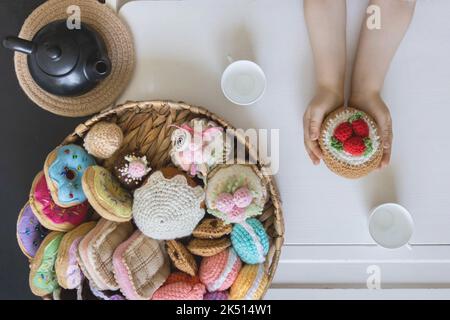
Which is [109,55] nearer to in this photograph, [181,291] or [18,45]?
[18,45]

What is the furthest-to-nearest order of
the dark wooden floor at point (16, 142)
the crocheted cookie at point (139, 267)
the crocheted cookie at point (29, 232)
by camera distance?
the dark wooden floor at point (16, 142)
the crocheted cookie at point (29, 232)
the crocheted cookie at point (139, 267)

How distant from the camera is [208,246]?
2.45 ft

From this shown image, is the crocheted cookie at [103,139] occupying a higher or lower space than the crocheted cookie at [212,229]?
higher

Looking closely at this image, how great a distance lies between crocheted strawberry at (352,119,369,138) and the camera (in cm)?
72

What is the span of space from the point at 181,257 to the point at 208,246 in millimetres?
50

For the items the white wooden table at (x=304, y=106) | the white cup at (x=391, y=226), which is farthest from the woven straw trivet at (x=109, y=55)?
the white cup at (x=391, y=226)

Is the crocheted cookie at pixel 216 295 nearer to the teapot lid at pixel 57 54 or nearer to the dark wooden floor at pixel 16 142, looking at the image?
the teapot lid at pixel 57 54

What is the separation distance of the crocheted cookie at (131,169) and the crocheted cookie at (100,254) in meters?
0.08

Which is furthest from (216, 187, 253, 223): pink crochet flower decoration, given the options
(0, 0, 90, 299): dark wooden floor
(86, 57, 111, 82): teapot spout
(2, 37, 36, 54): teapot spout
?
(0, 0, 90, 299): dark wooden floor

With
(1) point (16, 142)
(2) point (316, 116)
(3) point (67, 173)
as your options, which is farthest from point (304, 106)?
(1) point (16, 142)

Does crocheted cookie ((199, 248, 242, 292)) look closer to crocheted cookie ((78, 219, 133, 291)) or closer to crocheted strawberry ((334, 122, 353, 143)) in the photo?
crocheted cookie ((78, 219, 133, 291))

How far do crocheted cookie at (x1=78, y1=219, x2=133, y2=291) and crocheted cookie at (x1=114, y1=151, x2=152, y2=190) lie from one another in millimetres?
77

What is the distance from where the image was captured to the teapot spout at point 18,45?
0.75 m
